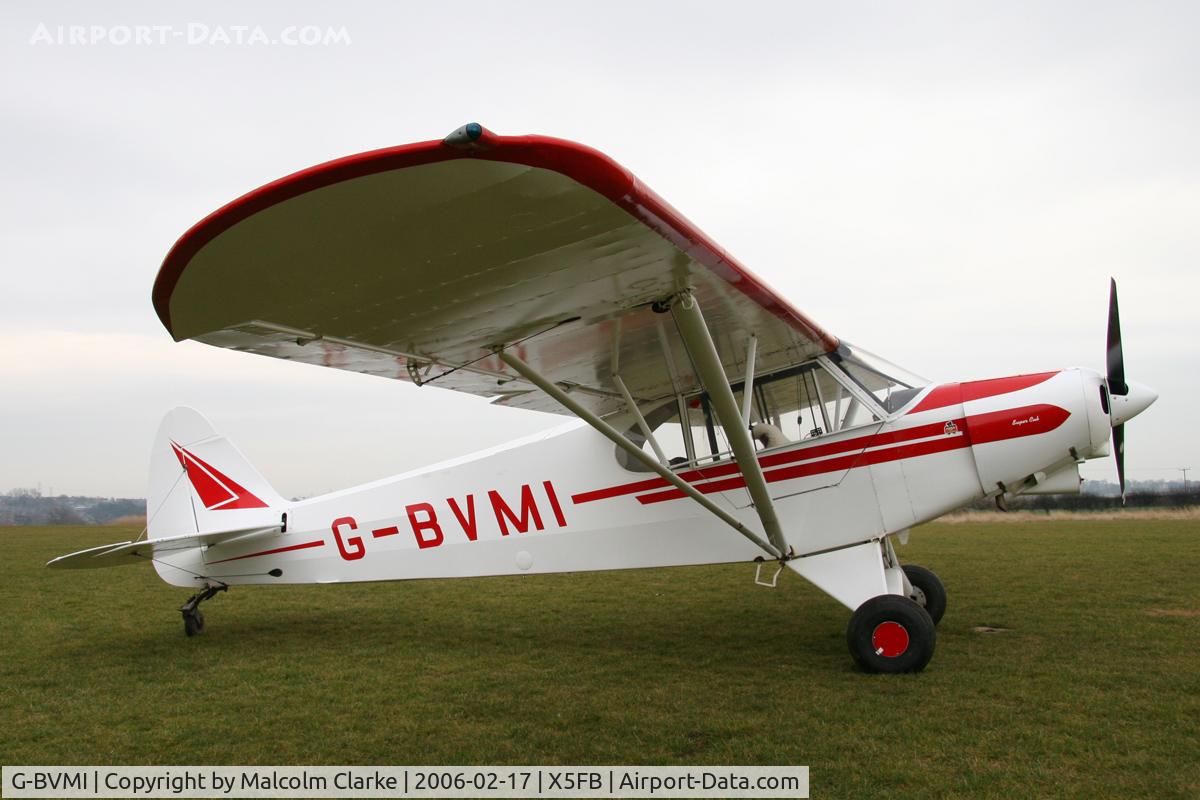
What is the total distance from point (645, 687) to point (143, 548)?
15.2ft

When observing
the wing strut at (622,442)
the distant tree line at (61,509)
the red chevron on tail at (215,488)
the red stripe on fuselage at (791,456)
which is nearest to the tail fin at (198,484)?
the red chevron on tail at (215,488)

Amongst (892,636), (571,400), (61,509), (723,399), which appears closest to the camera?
(571,400)

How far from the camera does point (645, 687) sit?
17.3 ft

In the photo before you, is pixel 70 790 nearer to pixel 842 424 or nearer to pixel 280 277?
pixel 280 277

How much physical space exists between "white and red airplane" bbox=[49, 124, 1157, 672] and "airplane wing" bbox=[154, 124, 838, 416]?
15 mm

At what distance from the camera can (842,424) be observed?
6.07m

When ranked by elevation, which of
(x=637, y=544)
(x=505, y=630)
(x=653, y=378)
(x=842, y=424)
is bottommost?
(x=505, y=630)

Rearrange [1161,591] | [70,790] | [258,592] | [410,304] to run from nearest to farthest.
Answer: [70,790]
[410,304]
[1161,591]
[258,592]

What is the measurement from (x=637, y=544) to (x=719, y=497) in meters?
0.75

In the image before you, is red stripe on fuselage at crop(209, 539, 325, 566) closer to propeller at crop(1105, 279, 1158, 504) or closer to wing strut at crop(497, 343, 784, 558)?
wing strut at crop(497, 343, 784, 558)

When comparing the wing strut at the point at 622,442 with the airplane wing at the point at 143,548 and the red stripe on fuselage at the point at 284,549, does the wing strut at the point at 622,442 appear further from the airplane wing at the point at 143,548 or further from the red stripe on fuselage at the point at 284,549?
the airplane wing at the point at 143,548

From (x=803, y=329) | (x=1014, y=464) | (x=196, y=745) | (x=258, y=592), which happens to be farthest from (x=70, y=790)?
(x=258, y=592)

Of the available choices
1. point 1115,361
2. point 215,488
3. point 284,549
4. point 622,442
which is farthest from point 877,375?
point 215,488

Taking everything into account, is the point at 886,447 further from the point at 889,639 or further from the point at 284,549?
the point at 284,549
